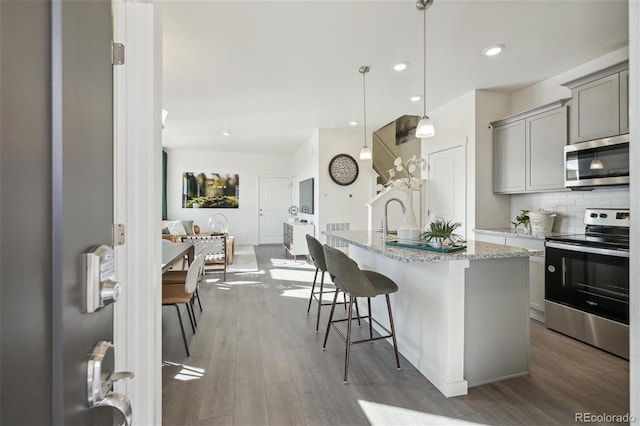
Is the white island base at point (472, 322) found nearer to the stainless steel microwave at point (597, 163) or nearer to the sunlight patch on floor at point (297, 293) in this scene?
the stainless steel microwave at point (597, 163)

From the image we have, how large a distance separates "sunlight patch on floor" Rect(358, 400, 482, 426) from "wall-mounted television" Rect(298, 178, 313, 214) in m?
4.90

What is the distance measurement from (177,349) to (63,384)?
2403 millimetres

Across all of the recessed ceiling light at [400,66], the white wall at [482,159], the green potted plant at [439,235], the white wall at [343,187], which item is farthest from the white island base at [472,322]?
the white wall at [343,187]

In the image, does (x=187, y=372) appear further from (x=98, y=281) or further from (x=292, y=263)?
(x=292, y=263)

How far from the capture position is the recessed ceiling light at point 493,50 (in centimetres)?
280

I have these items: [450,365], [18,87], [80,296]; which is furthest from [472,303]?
[18,87]

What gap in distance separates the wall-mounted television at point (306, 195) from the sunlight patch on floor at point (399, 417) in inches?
193

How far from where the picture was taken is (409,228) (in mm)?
2326

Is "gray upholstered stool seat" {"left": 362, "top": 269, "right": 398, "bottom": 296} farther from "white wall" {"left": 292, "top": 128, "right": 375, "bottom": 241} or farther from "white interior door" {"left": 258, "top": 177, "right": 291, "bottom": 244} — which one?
"white interior door" {"left": 258, "top": 177, "right": 291, "bottom": 244}

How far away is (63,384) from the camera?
41 cm

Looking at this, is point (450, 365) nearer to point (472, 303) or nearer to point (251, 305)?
point (472, 303)

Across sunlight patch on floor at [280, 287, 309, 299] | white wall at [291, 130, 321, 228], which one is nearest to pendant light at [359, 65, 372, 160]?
white wall at [291, 130, 321, 228]

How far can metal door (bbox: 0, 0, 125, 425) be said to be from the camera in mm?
335

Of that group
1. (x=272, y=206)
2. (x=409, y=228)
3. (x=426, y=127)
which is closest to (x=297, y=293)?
(x=409, y=228)
